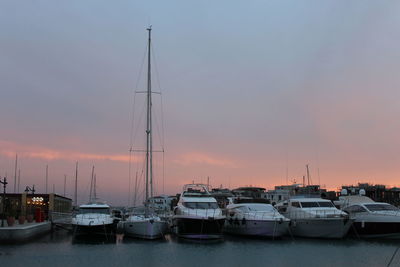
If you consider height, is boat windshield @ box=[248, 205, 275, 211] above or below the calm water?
above

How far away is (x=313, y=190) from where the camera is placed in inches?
2424

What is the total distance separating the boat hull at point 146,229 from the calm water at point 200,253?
77 centimetres

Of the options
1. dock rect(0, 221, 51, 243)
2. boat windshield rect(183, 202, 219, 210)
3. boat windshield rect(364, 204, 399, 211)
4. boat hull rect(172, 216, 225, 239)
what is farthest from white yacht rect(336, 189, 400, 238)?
dock rect(0, 221, 51, 243)

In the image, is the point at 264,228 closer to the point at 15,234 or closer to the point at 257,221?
the point at 257,221

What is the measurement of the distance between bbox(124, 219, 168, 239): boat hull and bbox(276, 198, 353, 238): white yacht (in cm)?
1152

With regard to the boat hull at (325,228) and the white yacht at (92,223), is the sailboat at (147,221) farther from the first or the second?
the boat hull at (325,228)

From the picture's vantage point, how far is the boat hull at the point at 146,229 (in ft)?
114

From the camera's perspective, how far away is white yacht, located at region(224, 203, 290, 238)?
36.0m

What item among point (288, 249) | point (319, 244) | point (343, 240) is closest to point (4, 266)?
point (288, 249)

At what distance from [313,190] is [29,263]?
44597mm

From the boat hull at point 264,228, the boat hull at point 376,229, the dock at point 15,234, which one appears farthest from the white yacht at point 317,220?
the dock at point 15,234

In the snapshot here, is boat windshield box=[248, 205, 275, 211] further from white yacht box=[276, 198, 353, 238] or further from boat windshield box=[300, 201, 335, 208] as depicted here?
boat windshield box=[300, 201, 335, 208]

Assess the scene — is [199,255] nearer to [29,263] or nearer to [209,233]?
[209,233]

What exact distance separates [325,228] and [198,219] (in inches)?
419
